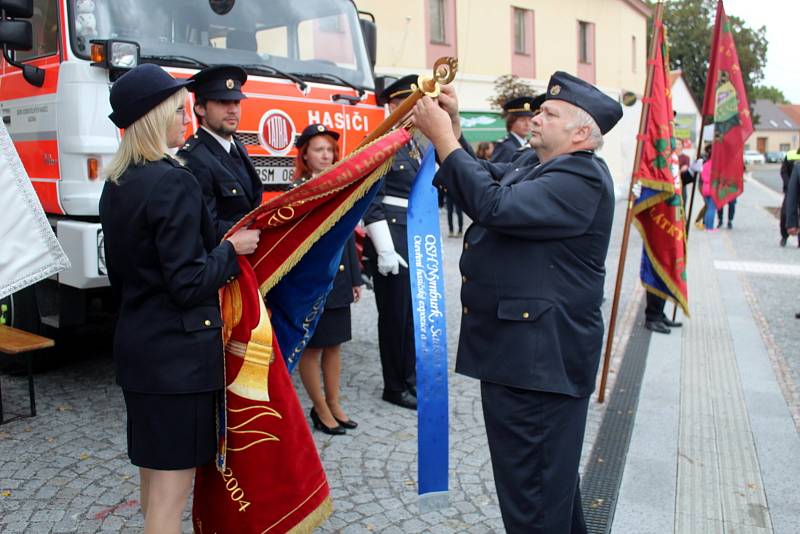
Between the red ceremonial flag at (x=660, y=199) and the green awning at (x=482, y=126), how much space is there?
575 inches

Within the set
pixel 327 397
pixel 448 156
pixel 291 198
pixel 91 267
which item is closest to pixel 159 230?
pixel 291 198

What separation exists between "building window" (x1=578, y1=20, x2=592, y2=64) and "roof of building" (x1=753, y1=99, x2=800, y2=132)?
8447 centimetres

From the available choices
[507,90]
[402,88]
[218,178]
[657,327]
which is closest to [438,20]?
[507,90]

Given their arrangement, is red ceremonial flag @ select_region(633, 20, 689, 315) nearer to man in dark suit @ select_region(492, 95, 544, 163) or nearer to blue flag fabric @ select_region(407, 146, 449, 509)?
man in dark suit @ select_region(492, 95, 544, 163)

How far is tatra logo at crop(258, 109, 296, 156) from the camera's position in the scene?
500cm

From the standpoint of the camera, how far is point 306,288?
3.15 m

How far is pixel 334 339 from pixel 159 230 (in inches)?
90.4

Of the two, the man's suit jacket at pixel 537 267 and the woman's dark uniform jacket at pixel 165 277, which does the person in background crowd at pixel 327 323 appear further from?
the man's suit jacket at pixel 537 267

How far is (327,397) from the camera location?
15.7 feet

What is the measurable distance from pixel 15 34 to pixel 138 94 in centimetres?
211

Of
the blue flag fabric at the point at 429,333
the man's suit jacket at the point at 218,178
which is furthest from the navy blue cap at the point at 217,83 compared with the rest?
the blue flag fabric at the point at 429,333

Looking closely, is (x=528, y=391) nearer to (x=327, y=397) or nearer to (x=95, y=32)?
(x=327, y=397)

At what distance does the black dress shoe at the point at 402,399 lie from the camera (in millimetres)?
5155

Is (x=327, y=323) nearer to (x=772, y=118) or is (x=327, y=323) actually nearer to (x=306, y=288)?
(x=306, y=288)
